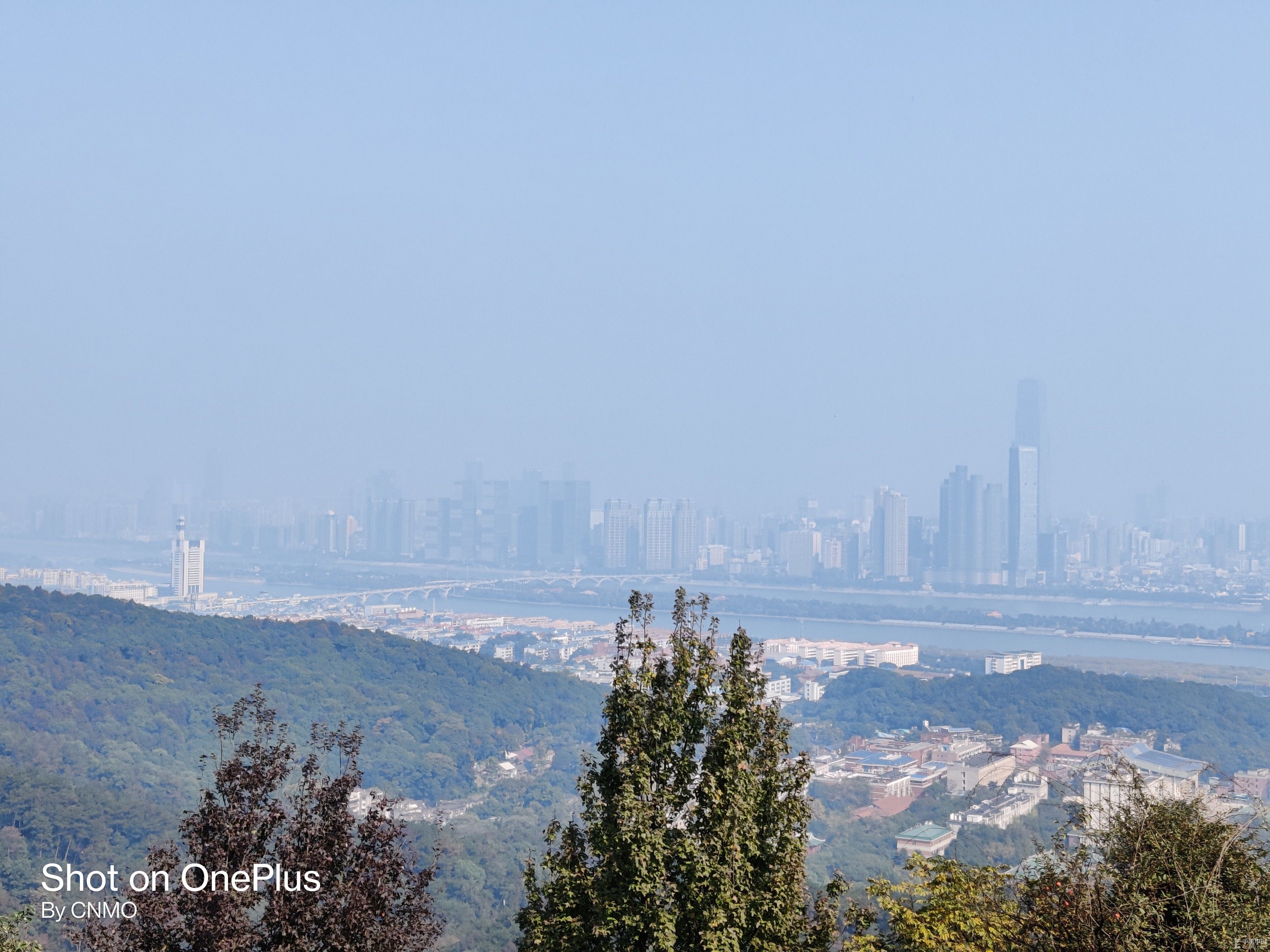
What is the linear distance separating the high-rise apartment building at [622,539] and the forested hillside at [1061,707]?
26.0 m

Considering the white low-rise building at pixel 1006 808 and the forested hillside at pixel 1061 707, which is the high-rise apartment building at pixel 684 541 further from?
the white low-rise building at pixel 1006 808

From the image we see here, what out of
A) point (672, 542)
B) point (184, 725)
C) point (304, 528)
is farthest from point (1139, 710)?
point (304, 528)

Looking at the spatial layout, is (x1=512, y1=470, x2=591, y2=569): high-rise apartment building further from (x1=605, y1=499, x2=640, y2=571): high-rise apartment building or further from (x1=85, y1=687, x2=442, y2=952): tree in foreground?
(x1=85, y1=687, x2=442, y2=952): tree in foreground

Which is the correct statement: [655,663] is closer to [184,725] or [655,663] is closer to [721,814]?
[721,814]

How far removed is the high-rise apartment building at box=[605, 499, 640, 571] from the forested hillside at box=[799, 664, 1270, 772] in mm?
25991

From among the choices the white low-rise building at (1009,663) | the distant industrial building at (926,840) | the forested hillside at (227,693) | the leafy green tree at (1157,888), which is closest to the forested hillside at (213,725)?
the forested hillside at (227,693)

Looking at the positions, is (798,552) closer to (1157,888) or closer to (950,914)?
(950,914)

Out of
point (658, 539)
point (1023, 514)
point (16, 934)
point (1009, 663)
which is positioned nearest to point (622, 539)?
point (658, 539)

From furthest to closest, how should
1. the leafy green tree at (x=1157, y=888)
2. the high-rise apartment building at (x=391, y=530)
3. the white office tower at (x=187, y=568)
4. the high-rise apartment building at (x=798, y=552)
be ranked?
the high-rise apartment building at (x=391, y=530) → the high-rise apartment building at (x=798, y=552) → the white office tower at (x=187, y=568) → the leafy green tree at (x=1157, y=888)

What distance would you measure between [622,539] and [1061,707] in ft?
99.4

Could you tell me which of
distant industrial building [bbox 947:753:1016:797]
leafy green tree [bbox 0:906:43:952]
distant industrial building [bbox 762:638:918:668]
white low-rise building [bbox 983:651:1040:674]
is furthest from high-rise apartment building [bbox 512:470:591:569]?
leafy green tree [bbox 0:906:43:952]

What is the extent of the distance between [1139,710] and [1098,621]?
16.9m

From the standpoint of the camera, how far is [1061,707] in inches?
830

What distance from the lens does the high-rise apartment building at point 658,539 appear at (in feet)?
163
